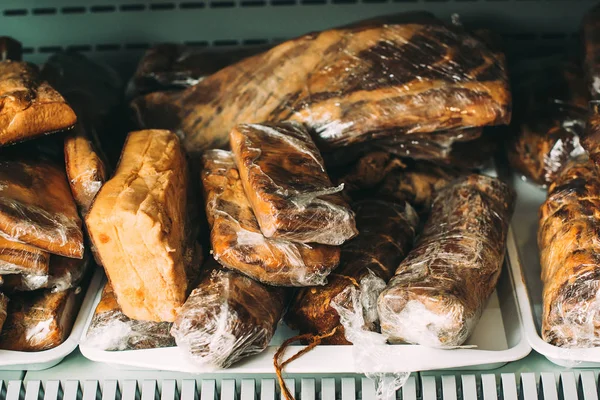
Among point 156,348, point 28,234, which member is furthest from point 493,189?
point 28,234

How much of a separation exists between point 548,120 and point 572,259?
51cm

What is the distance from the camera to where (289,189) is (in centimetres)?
139

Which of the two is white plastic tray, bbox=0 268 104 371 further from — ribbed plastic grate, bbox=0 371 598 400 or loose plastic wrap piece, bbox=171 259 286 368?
loose plastic wrap piece, bbox=171 259 286 368

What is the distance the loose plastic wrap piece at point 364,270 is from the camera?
1.47m

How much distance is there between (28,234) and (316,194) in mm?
511

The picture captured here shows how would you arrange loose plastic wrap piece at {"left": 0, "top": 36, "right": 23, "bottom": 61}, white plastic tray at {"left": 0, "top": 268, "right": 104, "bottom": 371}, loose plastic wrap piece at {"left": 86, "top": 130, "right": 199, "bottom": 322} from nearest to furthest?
1. loose plastic wrap piece at {"left": 86, "top": 130, "right": 199, "bottom": 322}
2. white plastic tray at {"left": 0, "top": 268, "right": 104, "bottom": 371}
3. loose plastic wrap piece at {"left": 0, "top": 36, "right": 23, "bottom": 61}

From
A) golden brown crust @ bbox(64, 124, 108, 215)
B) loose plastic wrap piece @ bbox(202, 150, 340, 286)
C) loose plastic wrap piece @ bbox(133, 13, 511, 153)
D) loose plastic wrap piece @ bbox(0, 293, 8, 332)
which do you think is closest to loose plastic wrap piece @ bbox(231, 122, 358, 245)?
loose plastic wrap piece @ bbox(202, 150, 340, 286)

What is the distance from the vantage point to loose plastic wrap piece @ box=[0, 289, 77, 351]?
147cm

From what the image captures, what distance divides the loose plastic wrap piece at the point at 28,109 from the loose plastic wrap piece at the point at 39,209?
0.07m

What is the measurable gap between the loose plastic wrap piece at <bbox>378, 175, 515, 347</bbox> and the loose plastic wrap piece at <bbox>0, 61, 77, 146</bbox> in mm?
701

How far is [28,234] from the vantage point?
1366 millimetres

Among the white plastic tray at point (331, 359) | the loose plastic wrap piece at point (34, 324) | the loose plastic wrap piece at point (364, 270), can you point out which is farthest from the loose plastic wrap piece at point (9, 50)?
the loose plastic wrap piece at point (364, 270)

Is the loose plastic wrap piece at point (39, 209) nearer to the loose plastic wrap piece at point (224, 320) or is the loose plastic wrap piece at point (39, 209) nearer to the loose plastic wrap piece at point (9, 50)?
the loose plastic wrap piece at point (224, 320)

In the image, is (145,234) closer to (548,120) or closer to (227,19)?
(227,19)
